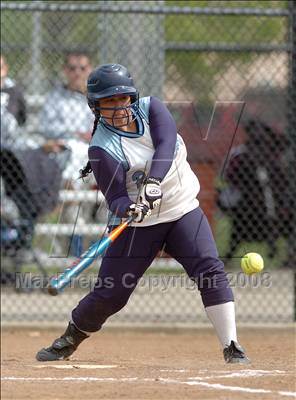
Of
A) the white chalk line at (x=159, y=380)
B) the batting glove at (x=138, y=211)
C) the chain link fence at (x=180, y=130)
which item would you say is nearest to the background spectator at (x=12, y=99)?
the chain link fence at (x=180, y=130)

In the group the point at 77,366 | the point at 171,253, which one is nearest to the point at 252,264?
the point at 171,253

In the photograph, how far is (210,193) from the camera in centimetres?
926

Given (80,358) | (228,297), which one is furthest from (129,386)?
(80,358)

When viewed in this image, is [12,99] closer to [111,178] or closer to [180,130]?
[180,130]

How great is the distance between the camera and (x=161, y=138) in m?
5.59

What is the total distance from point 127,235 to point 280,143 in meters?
3.33

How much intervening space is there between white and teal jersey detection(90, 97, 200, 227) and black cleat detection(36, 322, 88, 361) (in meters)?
0.87

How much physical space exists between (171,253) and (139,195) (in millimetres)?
506

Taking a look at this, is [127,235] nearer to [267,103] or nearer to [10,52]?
[10,52]

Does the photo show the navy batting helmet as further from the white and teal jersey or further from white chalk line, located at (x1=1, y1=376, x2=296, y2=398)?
white chalk line, located at (x1=1, y1=376, x2=296, y2=398)

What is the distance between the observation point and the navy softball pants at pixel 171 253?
5.69 m

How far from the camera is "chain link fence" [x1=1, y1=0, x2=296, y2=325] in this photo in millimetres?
8438

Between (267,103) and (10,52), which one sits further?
(267,103)

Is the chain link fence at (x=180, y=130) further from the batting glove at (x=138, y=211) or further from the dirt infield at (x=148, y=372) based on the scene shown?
the batting glove at (x=138, y=211)
